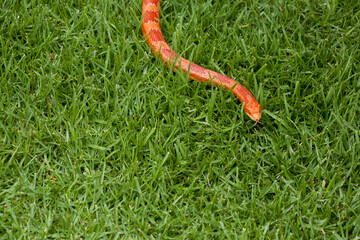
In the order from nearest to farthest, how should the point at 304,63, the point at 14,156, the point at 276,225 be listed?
1. the point at 276,225
2. the point at 14,156
3. the point at 304,63

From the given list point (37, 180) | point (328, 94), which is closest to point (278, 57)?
point (328, 94)

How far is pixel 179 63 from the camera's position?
4016mm

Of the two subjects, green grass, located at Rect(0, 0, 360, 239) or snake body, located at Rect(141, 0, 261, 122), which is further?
snake body, located at Rect(141, 0, 261, 122)

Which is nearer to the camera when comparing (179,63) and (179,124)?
(179,124)

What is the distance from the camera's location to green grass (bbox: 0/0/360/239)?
3.30 m

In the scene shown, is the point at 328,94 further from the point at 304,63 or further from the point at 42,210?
the point at 42,210

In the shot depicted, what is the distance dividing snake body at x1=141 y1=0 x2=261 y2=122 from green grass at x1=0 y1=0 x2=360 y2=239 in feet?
0.26

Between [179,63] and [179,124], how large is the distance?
1.84ft

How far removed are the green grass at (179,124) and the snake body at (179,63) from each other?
79 mm

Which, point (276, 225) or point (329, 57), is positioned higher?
point (329, 57)

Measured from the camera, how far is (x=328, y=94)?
12.8 ft

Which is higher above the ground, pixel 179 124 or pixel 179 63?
pixel 179 63

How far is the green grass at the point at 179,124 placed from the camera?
330 centimetres

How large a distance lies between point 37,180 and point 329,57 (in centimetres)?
266
